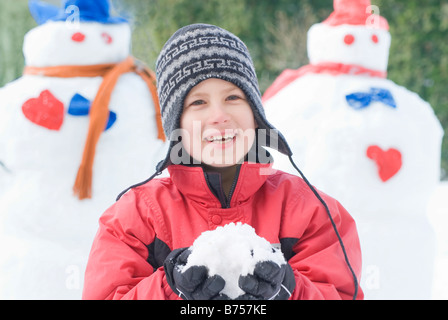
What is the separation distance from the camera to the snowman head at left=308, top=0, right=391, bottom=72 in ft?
6.03

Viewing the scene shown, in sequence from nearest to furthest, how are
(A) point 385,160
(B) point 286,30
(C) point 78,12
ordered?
(A) point 385,160 → (C) point 78,12 → (B) point 286,30

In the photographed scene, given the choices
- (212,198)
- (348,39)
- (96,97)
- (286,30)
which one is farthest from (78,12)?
(286,30)

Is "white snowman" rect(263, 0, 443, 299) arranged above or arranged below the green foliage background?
below

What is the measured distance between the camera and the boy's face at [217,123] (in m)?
0.90

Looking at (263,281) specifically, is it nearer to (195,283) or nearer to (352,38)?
(195,283)

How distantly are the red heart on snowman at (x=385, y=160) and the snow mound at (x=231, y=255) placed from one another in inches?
40.4

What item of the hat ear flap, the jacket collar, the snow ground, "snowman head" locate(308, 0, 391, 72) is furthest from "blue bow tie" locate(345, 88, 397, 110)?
the hat ear flap

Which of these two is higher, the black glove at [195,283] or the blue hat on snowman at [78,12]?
the blue hat on snowman at [78,12]

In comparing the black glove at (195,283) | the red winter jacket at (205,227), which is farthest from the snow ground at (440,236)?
the black glove at (195,283)

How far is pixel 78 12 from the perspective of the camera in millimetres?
1783

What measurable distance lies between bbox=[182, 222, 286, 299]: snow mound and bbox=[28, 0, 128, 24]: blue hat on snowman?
4.24ft

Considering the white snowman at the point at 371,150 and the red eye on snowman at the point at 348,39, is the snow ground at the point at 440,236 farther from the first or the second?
the red eye on snowman at the point at 348,39

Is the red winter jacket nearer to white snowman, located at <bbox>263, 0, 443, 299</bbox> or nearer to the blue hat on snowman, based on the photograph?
white snowman, located at <bbox>263, 0, 443, 299</bbox>

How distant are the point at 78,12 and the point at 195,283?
1.36 meters
